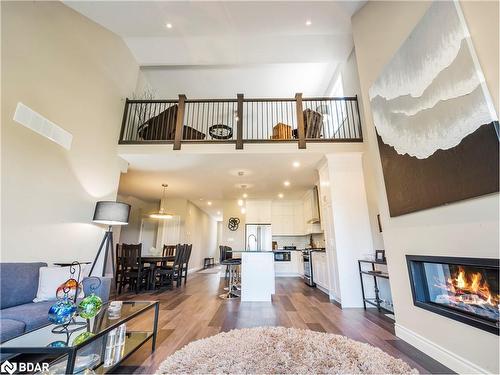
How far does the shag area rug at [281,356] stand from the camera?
159 centimetres

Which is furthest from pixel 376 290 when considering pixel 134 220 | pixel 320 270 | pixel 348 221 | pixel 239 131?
pixel 134 220

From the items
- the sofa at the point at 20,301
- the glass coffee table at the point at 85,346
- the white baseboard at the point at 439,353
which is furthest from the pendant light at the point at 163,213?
the white baseboard at the point at 439,353

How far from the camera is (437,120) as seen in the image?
1.78 m

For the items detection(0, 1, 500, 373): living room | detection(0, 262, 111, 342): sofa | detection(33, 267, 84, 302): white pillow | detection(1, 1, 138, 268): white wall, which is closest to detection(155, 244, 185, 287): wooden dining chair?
detection(0, 1, 500, 373): living room

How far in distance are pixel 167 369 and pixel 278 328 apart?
1266mm

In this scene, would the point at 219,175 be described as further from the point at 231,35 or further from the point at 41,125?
the point at 41,125

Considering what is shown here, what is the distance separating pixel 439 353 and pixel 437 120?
195cm

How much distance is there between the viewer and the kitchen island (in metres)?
3.98

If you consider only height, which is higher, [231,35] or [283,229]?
[231,35]

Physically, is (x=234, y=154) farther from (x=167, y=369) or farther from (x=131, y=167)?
(x=167, y=369)

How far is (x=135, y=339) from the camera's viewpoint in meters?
1.98

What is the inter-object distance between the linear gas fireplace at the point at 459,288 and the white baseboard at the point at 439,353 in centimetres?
28

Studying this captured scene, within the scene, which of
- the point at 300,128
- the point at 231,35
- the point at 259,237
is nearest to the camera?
the point at 300,128

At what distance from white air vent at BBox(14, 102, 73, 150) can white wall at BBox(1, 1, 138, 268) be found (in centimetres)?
6
